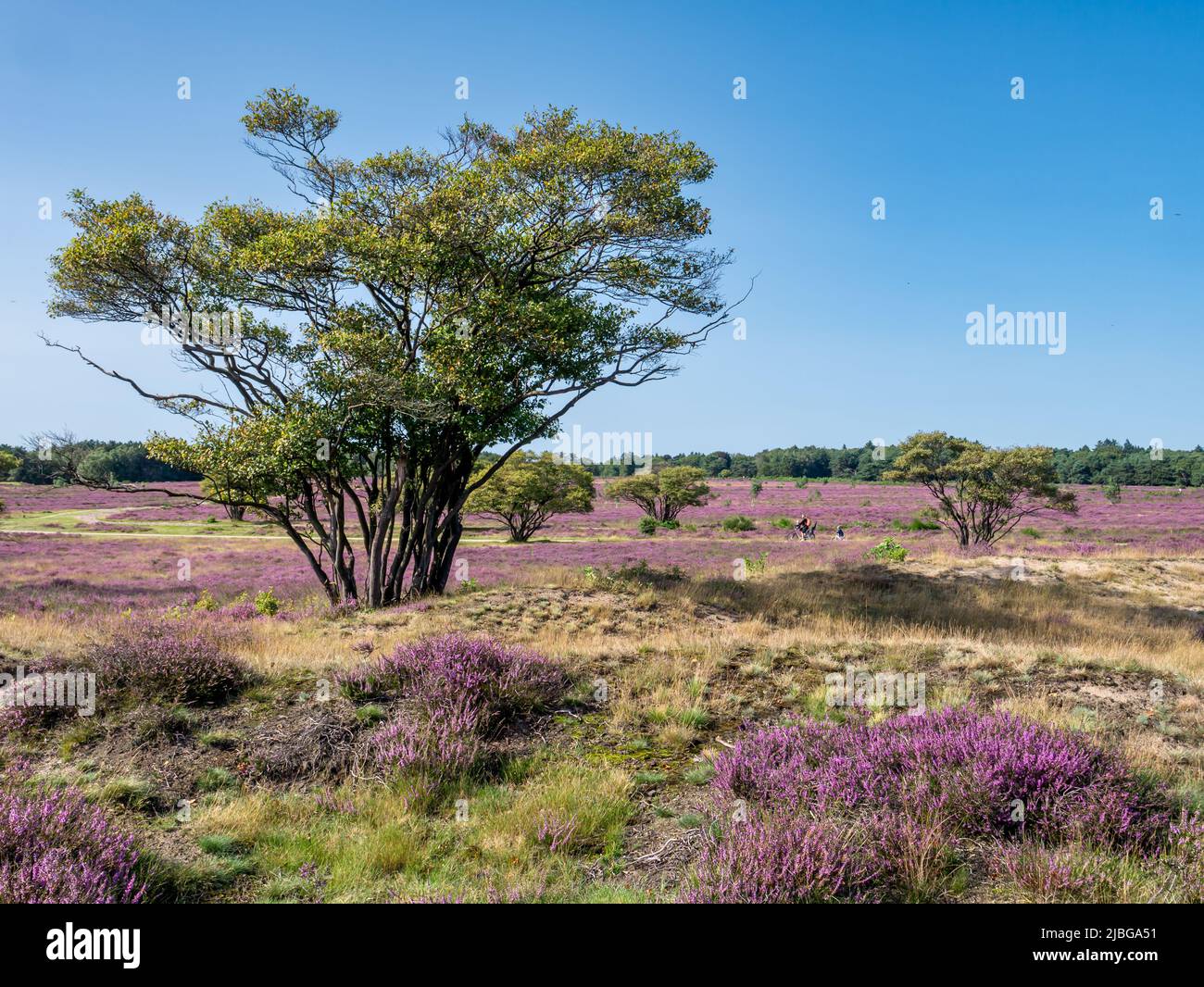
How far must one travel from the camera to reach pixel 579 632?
534 inches

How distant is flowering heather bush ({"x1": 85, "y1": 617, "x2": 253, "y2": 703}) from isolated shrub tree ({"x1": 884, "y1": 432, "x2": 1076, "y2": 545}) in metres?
39.0

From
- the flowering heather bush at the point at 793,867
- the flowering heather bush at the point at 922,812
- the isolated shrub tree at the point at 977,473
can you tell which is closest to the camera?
the flowering heather bush at the point at 793,867

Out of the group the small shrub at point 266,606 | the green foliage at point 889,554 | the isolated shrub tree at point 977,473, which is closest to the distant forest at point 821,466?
the isolated shrub tree at point 977,473

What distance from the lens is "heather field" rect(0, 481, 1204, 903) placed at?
4270 mm

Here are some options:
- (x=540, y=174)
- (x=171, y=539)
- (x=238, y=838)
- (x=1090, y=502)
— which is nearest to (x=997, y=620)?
(x=540, y=174)

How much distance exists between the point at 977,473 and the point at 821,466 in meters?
138

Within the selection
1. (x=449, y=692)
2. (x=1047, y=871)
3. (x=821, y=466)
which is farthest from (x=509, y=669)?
(x=821, y=466)

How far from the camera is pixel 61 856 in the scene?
4.12 m

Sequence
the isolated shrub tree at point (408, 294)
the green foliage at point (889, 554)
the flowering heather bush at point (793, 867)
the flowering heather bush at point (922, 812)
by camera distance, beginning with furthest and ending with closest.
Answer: the green foliage at point (889, 554) < the isolated shrub tree at point (408, 294) < the flowering heather bush at point (922, 812) < the flowering heather bush at point (793, 867)

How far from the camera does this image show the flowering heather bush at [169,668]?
7984mm

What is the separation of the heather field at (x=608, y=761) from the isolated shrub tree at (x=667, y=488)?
163 feet

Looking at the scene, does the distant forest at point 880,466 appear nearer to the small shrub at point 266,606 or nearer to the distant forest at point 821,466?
the distant forest at point 821,466

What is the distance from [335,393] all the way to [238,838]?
12.6m
